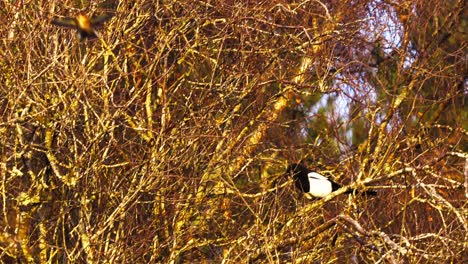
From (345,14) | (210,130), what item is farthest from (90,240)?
(345,14)

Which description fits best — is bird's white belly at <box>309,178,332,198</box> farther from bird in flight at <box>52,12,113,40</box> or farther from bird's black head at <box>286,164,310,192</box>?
bird in flight at <box>52,12,113,40</box>

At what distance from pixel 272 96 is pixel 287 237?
1121 millimetres

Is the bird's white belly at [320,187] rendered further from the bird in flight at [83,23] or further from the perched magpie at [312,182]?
the bird in flight at [83,23]

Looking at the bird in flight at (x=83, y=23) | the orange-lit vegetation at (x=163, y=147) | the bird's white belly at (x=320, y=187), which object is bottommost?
the bird's white belly at (x=320, y=187)

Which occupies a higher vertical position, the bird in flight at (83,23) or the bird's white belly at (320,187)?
the bird in flight at (83,23)

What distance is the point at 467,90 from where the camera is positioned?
10.8 meters

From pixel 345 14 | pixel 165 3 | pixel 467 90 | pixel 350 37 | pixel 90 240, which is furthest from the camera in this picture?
pixel 467 90

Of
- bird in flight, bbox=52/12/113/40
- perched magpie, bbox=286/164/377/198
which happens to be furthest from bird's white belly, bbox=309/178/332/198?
bird in flight, bbox=52/12/113/40

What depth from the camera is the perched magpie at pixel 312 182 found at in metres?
8.23

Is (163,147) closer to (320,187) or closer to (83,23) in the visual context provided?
(83,23)

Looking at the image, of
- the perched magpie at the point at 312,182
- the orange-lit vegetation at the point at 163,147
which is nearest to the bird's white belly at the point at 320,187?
the perched magpie at the point at 312,182

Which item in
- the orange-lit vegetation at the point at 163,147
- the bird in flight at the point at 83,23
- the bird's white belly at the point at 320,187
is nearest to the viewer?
the bird in flight at the point at 83,23

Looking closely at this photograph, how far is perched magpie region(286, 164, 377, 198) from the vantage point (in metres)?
8.23

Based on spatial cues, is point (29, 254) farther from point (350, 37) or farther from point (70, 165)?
point (350, 37)
